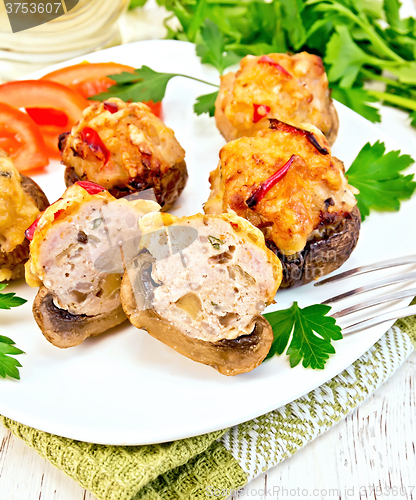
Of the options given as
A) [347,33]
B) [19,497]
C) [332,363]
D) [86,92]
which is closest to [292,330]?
[332,363]

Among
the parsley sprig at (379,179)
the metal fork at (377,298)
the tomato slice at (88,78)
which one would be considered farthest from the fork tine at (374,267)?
the tomato slice at (88,78)

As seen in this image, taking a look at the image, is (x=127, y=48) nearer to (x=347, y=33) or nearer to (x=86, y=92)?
(x=86, y=92)

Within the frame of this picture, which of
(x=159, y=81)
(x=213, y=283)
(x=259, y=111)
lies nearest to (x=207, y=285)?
(x=213, y=283)

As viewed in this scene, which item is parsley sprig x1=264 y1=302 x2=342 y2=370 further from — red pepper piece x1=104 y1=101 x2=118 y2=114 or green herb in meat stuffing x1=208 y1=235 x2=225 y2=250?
red pepper piece x1=104 y1=101 x2=118 y2=114

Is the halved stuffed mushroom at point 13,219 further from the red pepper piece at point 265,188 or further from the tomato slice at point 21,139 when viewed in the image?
the red pepper piece at point 265,188

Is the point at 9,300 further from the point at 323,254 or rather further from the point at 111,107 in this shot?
the point at 323,254
